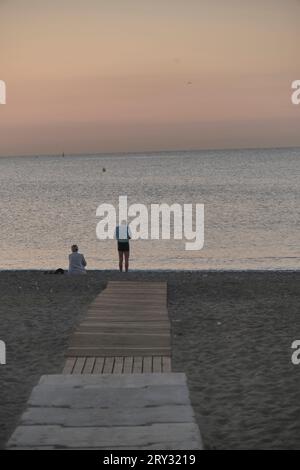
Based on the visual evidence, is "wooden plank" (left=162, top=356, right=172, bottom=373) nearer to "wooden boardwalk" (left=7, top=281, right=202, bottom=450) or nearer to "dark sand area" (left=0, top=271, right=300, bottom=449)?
"wooden boardwalk" (left=7, top=281, right=202, bottom=450)

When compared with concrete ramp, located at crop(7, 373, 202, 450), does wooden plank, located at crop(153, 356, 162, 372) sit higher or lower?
higher

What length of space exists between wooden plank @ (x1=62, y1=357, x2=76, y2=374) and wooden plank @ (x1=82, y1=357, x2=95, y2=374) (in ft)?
0.59

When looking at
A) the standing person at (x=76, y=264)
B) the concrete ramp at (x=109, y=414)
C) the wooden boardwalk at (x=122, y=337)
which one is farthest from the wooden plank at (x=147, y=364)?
the standing person at (x=76, y=264)

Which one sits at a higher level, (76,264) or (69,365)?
(76,264)

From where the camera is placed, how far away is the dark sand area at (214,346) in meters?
7.58

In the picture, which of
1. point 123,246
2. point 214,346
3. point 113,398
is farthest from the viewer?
point 123,246

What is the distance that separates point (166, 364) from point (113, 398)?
5.95 ft

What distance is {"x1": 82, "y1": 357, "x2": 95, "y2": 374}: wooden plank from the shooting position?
9.38 meters

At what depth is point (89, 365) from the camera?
9711 millimetres

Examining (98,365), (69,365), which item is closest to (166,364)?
(98,365)

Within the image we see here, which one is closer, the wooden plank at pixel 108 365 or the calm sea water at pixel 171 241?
the wooden plank at pixel 108 365

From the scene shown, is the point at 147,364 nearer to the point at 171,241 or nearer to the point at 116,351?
the point at 116,351

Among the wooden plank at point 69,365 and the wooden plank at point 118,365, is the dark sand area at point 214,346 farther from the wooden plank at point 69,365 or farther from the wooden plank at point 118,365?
the wooden plank at point 118,365

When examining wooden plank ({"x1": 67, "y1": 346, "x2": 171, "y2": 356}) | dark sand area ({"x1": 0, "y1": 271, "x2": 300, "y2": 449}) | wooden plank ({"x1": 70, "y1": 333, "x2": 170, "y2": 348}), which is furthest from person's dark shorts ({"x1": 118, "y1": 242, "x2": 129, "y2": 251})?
wooden plank ({"x1": 67, "y1": 346, "x2": 171, "y2": 356})
